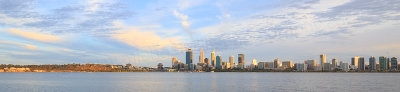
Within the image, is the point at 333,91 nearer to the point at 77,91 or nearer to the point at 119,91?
the point at 119,91

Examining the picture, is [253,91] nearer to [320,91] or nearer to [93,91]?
[320,91]

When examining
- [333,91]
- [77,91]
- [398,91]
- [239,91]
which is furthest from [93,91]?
[398,91]

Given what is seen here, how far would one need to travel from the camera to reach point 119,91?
84312mm

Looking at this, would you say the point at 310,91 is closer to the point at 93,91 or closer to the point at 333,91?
the point at 333,91

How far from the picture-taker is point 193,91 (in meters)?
83.3

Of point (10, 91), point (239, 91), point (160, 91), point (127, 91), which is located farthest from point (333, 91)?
point (10, 91)

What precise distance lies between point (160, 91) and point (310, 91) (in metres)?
34.9

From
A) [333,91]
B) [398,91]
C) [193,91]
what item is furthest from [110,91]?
[398,91]

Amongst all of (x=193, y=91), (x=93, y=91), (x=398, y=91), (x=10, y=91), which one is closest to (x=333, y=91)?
(x=398, y=91)

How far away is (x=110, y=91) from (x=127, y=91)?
3.97m

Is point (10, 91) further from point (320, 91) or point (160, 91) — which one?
Result: point (320, 91)

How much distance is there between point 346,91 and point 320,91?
6516 mm

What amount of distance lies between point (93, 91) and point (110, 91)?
14.3 ft

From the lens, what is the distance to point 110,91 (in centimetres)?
8338
